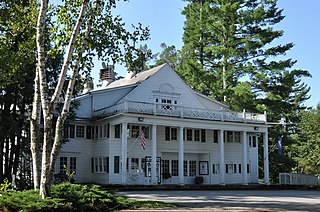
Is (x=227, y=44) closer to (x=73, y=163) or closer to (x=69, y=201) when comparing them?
(x=73, y=163)

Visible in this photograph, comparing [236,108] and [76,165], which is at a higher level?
[236,108]

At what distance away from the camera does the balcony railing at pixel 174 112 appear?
95.4 ft

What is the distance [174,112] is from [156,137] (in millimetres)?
2504

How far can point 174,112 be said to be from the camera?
30.5 m

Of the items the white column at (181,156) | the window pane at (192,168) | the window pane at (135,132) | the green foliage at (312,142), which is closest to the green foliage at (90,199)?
the white column at (181,156)

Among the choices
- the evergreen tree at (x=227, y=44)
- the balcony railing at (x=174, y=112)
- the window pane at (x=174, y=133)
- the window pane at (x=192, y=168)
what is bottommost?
the window pane at (x=192, y=168)

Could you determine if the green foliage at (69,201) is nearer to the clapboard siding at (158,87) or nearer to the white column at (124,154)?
the white column at (124,154)

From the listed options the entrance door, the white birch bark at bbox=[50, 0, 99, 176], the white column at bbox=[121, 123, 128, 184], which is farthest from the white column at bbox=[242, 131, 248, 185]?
the white birch bark at bbox=[50, 0, 99, 176]

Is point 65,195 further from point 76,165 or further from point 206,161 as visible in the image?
point 206,161

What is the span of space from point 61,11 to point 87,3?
1.05 metres

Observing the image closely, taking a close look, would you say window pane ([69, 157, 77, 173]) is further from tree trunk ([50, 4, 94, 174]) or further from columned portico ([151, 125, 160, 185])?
tree trunk ([50, 4, 94, 174])

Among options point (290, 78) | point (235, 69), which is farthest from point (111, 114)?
point (290, 78)

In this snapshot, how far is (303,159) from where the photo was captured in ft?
153

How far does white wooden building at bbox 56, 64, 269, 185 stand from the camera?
96.8ft
